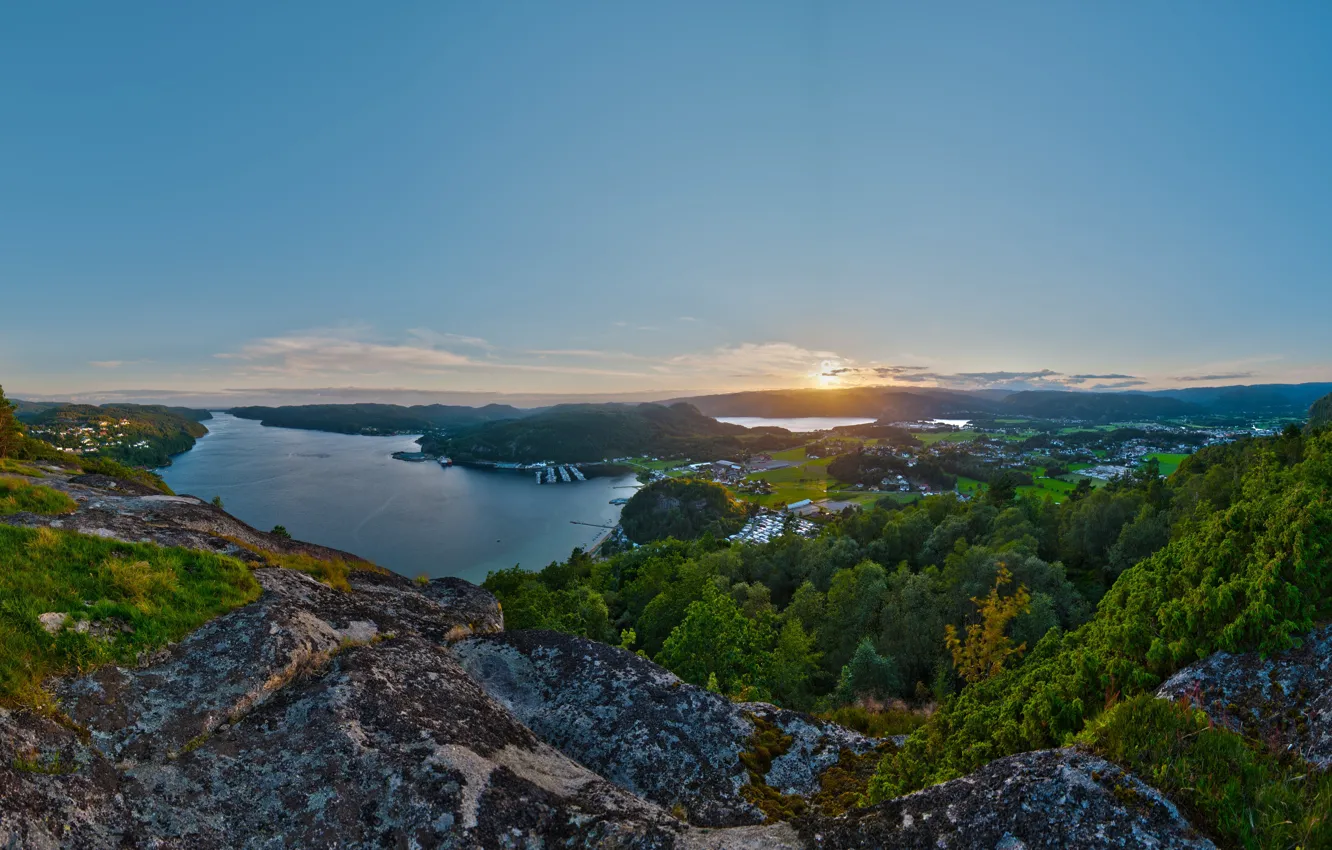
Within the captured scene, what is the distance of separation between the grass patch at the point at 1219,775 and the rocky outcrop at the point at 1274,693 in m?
0.22

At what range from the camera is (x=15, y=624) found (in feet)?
18.9

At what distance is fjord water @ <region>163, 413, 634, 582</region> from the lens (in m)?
89.1

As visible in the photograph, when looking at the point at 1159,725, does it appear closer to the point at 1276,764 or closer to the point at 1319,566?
the point at 1276,764

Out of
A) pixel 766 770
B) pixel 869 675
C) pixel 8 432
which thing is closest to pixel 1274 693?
pixel 766 770

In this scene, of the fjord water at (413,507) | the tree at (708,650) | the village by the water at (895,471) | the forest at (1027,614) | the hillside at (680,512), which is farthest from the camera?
the hillside at (680,512)

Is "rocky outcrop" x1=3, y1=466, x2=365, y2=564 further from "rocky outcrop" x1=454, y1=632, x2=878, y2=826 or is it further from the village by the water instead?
the village by the water

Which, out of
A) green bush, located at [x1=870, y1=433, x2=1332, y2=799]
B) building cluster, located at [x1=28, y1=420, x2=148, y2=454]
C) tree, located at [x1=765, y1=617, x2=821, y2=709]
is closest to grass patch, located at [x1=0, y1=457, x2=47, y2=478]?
green bush, located at [x1=870, y1=433, x2=1332, y2=799]

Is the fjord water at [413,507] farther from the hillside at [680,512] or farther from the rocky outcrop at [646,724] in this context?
the rocky outcrop at [646,724]

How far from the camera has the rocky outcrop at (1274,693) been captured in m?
3.67

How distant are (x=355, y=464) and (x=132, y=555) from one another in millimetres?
207646

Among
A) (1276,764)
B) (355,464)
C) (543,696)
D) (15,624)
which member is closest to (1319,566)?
(1276,764)

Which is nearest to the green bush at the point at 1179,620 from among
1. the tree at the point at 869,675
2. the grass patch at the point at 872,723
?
the grass patch at the point at 872,723

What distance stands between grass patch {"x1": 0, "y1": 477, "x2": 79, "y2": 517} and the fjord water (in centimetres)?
7028

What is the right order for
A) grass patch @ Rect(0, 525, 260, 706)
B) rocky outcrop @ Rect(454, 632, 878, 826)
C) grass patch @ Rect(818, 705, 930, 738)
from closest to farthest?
grass patch @ Rect(0, 525, 260, 706) < rocky outcrop @ Rect(454, 632, 878, 826) < grass patch @ Rect(818, 705, 930, 738)
